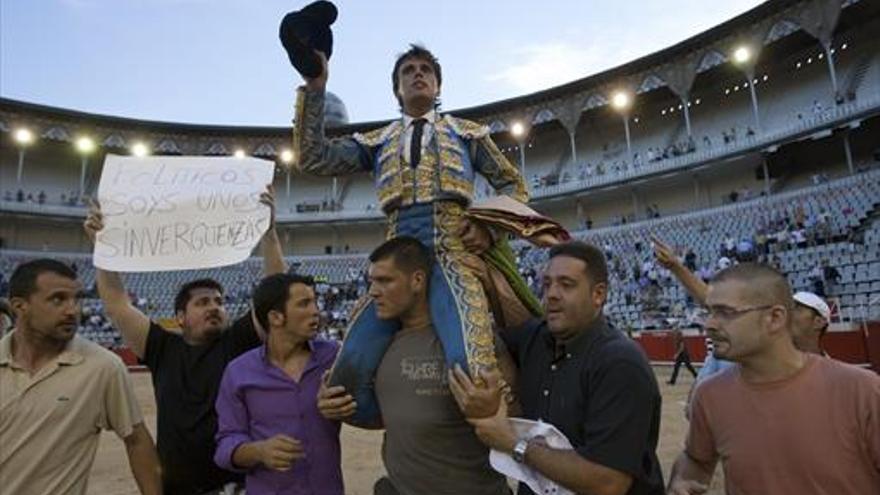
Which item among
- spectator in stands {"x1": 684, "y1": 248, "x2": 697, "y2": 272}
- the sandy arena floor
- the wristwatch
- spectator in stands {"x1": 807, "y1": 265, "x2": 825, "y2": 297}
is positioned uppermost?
spectator in stands {"x1": 684, "y1": 248, "x2": 697, "y2": 272}

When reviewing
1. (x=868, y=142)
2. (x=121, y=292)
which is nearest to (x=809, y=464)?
(x=121, y=292)

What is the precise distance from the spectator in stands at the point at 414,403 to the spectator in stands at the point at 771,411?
644 millimetres

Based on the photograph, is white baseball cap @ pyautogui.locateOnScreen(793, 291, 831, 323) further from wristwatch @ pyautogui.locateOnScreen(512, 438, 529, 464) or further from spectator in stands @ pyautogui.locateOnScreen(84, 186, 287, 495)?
spectator in stands @ pyautogui.locateOnScreen(84, 186, 287, 495)

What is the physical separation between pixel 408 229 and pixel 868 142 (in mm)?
26747

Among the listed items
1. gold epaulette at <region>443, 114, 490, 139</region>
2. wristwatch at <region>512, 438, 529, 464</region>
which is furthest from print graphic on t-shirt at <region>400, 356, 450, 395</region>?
gold epaulette at <region>443, 114, 490, 139</region>

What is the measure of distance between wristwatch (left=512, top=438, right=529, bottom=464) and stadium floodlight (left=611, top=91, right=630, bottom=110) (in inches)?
1168

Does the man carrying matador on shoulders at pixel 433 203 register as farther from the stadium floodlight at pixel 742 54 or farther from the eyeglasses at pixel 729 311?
the stadium floodlight at pixel 742 54

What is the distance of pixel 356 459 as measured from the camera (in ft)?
20.7

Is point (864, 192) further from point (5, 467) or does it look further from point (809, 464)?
point (5, 467)

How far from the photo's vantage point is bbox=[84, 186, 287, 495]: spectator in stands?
255cm

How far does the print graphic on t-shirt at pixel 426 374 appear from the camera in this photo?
196cm

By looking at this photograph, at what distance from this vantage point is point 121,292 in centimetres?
275

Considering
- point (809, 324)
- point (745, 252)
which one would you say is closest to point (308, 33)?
point (809, 324)

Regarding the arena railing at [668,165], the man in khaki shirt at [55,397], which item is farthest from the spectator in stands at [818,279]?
Result: the man in khaki shirt at [55,397]
